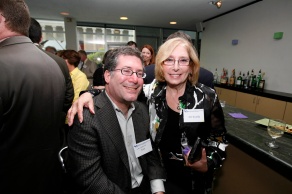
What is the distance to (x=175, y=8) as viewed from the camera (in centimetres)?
461

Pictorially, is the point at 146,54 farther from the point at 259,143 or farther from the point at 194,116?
the point at 259,143

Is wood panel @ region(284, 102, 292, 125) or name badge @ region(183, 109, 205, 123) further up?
name badge @ region(183, 109, 205, 123)

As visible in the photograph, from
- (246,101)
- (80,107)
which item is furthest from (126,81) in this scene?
(246,101)

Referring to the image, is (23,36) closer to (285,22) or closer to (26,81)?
(26,81)

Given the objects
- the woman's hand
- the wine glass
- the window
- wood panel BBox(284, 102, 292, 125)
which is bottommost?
wood panel BBox(284, 102, 292, 125)

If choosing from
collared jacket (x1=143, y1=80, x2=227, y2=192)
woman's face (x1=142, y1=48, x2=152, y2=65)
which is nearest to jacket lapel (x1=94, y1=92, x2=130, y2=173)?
Answer: collared jacket (x1=143, y1=80, x2=227, y2=192)

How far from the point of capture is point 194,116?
134cm

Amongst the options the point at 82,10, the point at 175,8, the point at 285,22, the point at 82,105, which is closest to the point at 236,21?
the point at 285,22

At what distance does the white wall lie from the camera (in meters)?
3.58

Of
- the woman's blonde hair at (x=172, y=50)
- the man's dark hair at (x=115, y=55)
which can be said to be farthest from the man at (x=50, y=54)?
the woman's blonde hair at (x=172, y=50)

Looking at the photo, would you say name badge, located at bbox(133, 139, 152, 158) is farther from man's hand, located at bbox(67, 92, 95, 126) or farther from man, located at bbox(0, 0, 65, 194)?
man, located at bbox(0, 0, 65, 194)

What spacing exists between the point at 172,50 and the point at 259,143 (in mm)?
944

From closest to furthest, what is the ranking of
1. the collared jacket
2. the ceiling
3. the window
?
1. the collared jacket
2. the ceiling
3. the window

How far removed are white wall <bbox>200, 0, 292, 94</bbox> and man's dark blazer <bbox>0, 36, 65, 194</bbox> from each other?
164 inches
